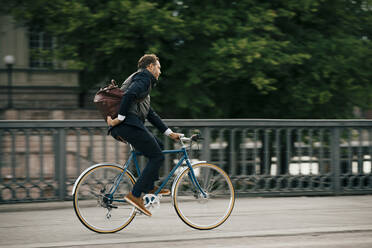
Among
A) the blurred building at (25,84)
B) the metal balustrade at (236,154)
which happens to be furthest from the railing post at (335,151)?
the blurred building at (25,84)

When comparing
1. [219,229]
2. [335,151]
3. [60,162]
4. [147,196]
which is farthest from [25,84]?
[219,229]

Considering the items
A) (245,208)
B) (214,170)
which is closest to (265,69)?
(245,208)

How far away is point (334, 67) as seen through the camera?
439 inches

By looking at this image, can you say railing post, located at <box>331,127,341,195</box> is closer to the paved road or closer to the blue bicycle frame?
the paved road

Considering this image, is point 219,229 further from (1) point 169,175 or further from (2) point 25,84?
(2) point 25,84

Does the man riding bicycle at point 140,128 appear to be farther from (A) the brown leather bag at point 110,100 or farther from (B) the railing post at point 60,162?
(B) the railing post at point 60,162

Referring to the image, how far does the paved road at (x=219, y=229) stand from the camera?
505 cm

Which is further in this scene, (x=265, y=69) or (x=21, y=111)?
(x=21, y=111)

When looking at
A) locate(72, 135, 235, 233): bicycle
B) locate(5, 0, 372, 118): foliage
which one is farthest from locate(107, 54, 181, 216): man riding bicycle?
locate(5, 0, 372, 118): foliage

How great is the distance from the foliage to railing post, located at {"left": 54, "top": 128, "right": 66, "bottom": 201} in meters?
3.53

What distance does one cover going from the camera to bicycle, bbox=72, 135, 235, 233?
5.34m

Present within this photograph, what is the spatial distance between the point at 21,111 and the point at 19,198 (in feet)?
62.7

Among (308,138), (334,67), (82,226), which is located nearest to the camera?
(82,226)

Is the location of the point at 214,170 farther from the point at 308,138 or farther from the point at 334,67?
the point at 334,67
